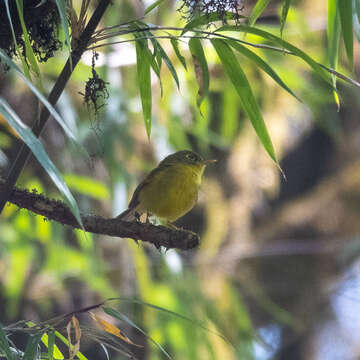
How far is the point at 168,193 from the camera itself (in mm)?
3045

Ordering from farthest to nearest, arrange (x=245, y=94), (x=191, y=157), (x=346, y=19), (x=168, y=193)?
1. (x=191, y=157)
2. (x=168, y=193)
3. (x=245, y=94)
4. (x=346, y=19)

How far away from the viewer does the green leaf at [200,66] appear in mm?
2158

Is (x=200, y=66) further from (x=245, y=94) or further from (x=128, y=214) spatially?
(x=128, y=214)

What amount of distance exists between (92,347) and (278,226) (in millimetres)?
2397

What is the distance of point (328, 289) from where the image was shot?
7848 millimetres

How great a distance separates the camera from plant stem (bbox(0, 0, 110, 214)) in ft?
5.94

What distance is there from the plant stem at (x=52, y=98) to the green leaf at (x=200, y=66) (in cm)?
37

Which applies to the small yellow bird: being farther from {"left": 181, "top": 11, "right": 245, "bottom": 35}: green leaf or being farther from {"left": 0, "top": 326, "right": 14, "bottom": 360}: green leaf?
{"left": 0, "top": 326, "right": 14, "bottom": 360}: green leaf

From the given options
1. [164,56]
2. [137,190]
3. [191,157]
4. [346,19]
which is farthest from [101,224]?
[191,157]

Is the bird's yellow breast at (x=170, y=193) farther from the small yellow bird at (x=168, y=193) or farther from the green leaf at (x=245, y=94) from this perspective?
the green leaf at (x=245, y=94)

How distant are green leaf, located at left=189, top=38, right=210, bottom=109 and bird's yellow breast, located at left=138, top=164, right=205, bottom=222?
88 centimetres

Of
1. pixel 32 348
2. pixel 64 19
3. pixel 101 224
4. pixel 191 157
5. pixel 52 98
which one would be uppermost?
pixel 191 157

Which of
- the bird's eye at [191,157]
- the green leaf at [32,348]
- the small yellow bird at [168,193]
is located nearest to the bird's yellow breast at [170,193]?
the small yellow bird at [168,193]

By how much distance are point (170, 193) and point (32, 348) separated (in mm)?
1244
